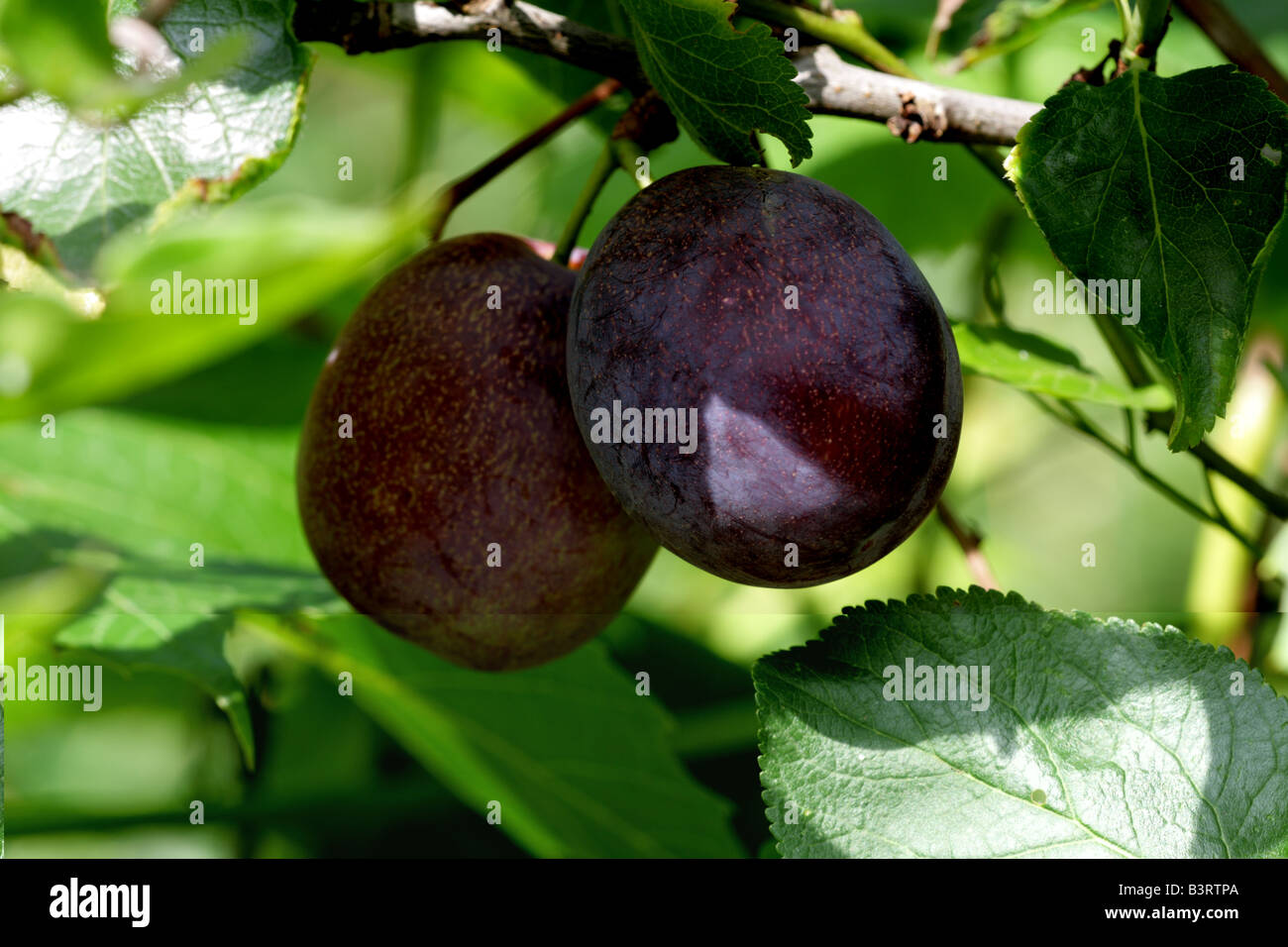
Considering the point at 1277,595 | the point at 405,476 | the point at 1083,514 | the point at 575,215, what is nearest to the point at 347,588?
the point at 405,476

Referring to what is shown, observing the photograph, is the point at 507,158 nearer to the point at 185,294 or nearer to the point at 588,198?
the point at 588,198

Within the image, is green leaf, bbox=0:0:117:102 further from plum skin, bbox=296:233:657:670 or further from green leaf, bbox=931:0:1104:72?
green leaf, bbox=931:0:1104:72

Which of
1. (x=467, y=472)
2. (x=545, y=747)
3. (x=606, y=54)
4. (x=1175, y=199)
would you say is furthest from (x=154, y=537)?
(x=1175, y=199)

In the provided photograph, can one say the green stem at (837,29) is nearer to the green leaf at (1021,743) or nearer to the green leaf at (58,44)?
the green leaf at (1021,743)

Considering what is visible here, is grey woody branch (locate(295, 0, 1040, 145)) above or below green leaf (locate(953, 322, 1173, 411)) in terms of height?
above

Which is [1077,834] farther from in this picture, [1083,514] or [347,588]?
[1083,514]

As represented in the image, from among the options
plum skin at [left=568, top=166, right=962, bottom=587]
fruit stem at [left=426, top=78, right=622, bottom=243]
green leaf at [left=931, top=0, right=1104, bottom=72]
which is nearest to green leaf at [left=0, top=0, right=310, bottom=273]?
fruit stem at [left=426, top=78, right=622, bottom=243]
